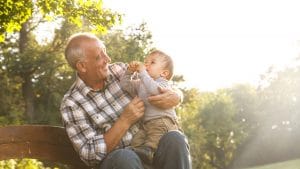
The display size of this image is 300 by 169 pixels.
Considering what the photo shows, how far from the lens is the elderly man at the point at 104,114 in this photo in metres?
3.46

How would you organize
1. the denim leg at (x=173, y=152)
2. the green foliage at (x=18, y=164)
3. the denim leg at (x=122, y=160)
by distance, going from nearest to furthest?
the denim leg at (x=122, y=160) → the denim leg at (x=173, y=152) → the green foliage at (x=18, y=164)

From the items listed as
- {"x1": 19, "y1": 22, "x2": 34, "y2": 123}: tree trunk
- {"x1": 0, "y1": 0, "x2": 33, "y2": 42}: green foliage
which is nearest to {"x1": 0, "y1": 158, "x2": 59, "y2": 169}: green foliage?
{"x1": 0, "y1": 0, "x2": 33, "y2": 42}: green foliage

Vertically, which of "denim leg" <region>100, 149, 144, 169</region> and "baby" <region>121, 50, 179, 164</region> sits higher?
"baby" <region>121, 50, 179, 164</region>

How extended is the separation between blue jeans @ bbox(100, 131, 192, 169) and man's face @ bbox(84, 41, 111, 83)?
0.76 meters

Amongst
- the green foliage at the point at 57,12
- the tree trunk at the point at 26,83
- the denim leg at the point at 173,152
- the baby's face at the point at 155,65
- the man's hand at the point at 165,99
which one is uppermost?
the green foliage at the point at 57,12

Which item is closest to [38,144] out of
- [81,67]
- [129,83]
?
[81,67]

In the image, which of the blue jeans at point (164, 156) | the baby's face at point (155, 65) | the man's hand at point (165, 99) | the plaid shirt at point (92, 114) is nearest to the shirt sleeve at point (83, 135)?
the plaid shirt at point (92, 114)

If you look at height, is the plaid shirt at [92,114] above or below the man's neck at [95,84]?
below

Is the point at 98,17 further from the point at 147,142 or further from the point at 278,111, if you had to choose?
the point at 278,111

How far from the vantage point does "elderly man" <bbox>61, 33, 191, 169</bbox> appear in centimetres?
346

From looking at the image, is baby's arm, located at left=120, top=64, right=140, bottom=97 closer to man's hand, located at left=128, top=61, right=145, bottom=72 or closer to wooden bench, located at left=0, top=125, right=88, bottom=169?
man's hand, located at left=128, top=61, right=145, bottom=72

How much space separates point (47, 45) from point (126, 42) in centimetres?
597

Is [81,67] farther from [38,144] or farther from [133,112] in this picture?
[38,144]

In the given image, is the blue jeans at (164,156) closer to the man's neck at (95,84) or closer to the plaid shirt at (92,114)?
the plaid shirt at (92,114)
